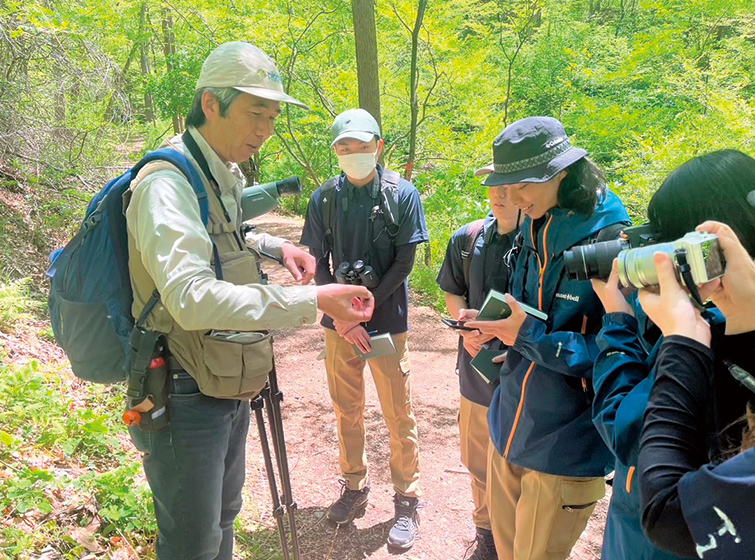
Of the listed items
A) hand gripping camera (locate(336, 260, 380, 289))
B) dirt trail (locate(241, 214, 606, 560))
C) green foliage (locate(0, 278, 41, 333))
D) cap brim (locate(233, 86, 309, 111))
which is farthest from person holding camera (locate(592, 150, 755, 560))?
green foliage (locate(0, 278, 41, 333))

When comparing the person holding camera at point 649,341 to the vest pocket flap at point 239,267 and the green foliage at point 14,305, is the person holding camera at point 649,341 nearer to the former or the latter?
the vest pocket flap at point 239,267

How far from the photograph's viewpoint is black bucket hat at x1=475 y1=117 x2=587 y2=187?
2062mm

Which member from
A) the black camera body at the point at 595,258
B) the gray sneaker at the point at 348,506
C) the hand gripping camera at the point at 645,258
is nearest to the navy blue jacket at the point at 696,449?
the hand gripping camera at the point at 645,258

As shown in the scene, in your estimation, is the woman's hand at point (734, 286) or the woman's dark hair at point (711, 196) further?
the woman's dark hair at point (711, 196)

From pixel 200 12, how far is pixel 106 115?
336cm

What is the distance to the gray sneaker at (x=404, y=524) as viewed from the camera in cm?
312

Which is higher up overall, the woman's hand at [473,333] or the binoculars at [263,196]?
the binoculars at [263,196]

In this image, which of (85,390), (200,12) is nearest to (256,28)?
(200,12)

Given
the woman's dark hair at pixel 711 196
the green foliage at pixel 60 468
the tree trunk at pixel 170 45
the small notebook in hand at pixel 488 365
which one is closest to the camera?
the woman's dark hair at pixel 711 196

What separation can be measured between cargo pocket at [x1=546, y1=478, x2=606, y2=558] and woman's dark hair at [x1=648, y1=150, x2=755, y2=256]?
3.50 ft

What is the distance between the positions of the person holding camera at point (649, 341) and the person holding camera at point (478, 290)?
1.26 meters

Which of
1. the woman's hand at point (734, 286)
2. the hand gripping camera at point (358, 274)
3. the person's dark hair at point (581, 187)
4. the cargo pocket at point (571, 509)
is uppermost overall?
the person's dark hair at point (581, 187)

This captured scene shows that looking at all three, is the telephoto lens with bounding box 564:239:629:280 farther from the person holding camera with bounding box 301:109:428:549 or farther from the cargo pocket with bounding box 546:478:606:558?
the person holding camera with bounding box 301:109:428:549

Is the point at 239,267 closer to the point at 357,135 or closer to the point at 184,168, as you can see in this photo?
the point at 184,168
